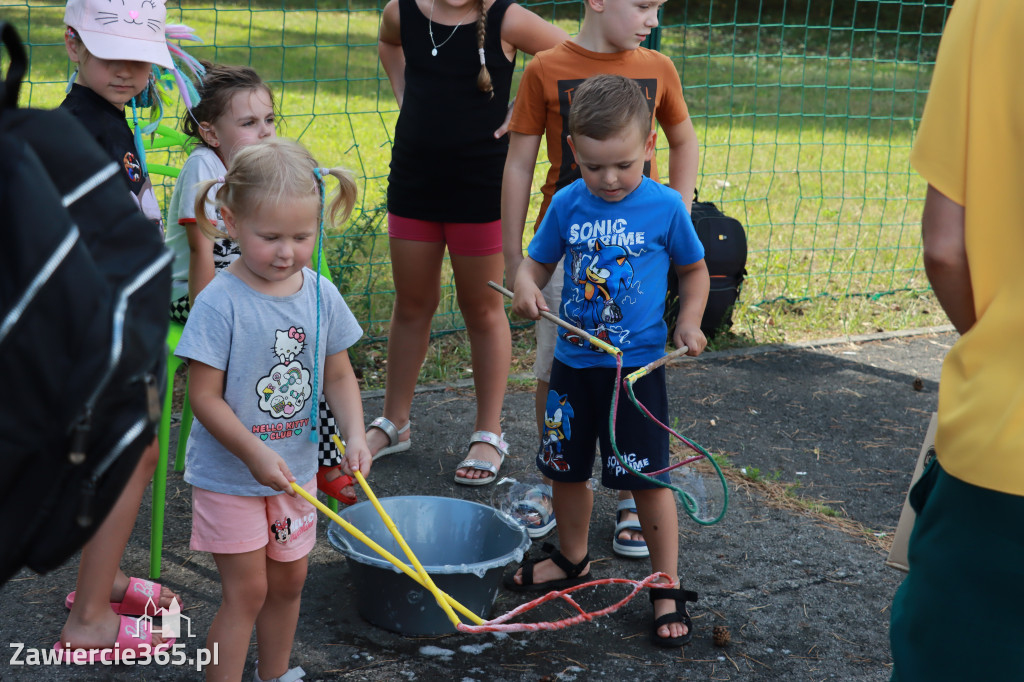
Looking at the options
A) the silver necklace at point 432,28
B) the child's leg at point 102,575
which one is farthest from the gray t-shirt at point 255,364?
the silver necklace at point 432,28

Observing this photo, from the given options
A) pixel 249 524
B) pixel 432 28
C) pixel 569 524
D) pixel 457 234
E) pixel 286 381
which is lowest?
pixel 569 524

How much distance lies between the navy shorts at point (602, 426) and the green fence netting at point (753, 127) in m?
2.41

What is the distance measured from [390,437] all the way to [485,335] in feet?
1.74

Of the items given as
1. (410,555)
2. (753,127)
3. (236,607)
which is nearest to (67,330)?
(410,555)

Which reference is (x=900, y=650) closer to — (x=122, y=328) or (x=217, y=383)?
(x=122, y=328)

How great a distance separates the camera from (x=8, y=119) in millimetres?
1090

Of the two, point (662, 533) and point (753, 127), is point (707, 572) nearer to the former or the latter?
point (662, 533)

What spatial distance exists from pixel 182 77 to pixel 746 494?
7.66 ft

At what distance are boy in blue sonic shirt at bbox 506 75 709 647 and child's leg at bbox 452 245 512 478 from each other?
77 centimetres

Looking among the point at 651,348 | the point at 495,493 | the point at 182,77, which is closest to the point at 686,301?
the point at 651,348

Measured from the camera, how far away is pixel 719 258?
16.5ft

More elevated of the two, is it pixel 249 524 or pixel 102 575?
pixel 249 524

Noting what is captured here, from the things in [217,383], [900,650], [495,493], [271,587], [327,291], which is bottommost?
[495,493]

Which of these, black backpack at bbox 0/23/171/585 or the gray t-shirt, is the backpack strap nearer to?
black backpack at bbox 0/23/171/585
